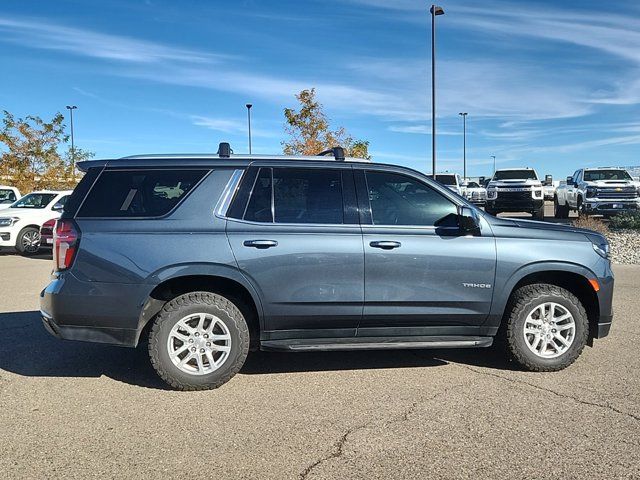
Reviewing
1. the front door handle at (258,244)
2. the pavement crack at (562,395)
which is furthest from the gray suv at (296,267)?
the pavement crack at (562,395)

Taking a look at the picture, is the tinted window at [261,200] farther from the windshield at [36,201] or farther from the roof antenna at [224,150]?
the windshield at [36,201]

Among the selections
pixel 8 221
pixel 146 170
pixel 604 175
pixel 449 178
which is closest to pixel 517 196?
pixel 604 175

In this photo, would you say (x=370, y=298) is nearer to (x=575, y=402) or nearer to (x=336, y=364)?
(x=336, y=364)

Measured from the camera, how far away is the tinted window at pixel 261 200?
15.3 feet

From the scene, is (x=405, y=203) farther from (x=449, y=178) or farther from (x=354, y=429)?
(x=449, y=178)

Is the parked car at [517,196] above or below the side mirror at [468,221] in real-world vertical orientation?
above

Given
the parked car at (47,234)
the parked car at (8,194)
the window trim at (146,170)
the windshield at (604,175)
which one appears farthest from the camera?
the windshield at (604,175)

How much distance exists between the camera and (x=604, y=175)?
21453 millimetres

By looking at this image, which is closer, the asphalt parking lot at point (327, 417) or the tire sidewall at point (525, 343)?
the asphalt parking lot at point (327, 417)

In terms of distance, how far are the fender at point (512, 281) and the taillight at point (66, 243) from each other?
3390 mm

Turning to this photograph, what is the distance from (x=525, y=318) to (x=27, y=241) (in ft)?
41.7

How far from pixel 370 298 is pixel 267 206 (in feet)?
3.69

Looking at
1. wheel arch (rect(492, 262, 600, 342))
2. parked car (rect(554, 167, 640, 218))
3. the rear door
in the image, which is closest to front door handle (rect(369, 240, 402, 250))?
the rear door

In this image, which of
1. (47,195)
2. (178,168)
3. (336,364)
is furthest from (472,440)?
(47,195)
